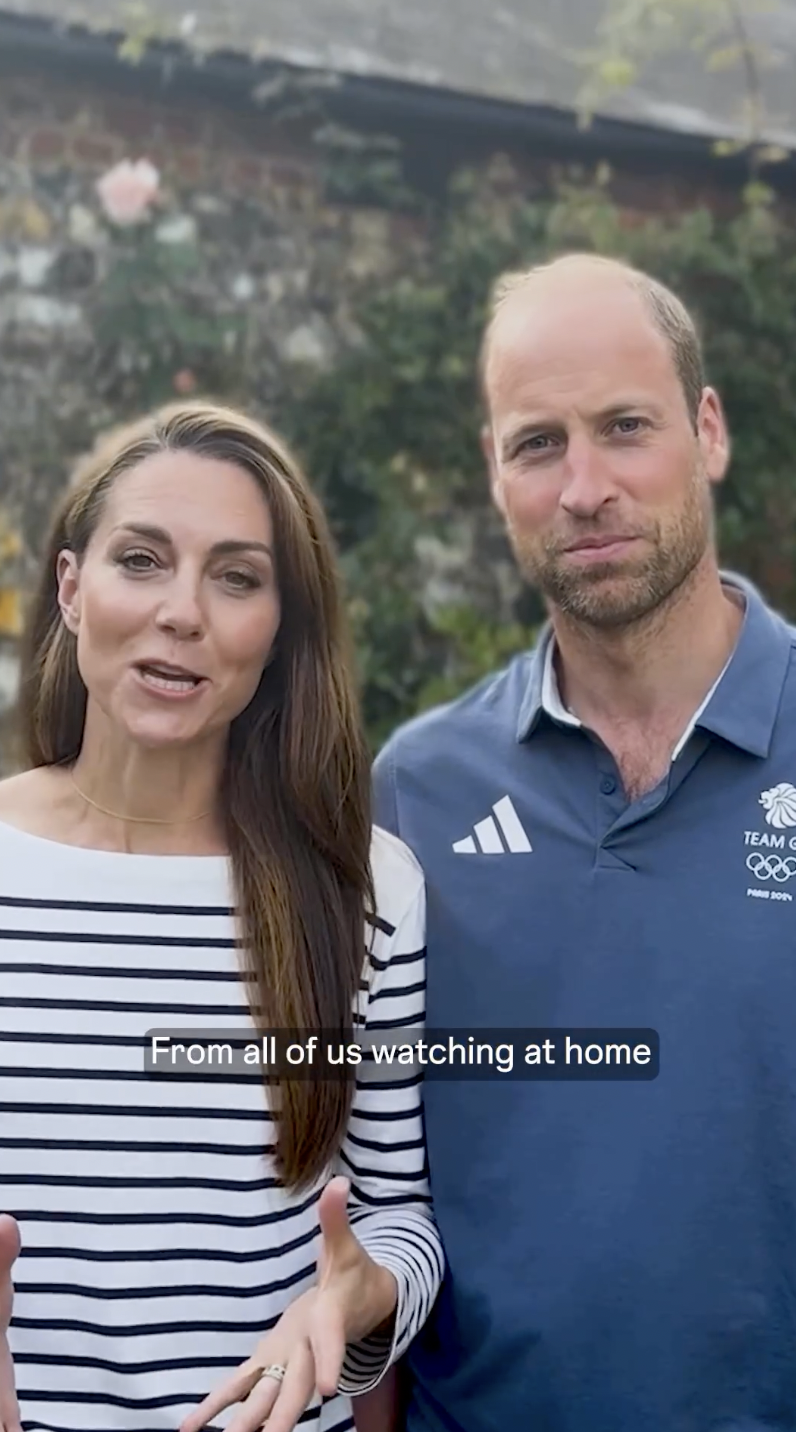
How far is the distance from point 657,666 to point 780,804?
27 centimetres

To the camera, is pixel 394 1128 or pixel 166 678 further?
pixel 394 1128

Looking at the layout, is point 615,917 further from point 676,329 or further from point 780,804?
point 676,329

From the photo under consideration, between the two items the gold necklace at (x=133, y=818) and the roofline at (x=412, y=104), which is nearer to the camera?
the gold necklace at (x=133, y=818)

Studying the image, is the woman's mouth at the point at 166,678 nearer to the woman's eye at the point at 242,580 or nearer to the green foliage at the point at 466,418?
the woman's eye at the point at 242,580

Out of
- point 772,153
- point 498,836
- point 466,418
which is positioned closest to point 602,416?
point 498,836

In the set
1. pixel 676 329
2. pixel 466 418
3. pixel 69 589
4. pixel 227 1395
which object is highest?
pixel 466 418

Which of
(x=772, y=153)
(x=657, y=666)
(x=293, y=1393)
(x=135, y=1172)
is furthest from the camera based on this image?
(x=772, y=153)

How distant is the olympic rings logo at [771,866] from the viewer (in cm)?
200

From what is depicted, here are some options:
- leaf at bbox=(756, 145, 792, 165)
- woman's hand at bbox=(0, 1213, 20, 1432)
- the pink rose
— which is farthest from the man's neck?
leaf at bbox=(756, 145, 792, 165)

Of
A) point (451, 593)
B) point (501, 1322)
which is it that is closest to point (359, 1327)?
point (501, 1322)

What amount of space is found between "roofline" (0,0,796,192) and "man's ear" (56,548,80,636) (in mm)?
2474

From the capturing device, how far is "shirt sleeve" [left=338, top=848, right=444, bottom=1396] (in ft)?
6.61

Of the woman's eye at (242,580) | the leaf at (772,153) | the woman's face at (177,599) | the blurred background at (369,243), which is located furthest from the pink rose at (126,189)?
the woman's eye at (242,580)

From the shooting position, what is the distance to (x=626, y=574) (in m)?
2.13
